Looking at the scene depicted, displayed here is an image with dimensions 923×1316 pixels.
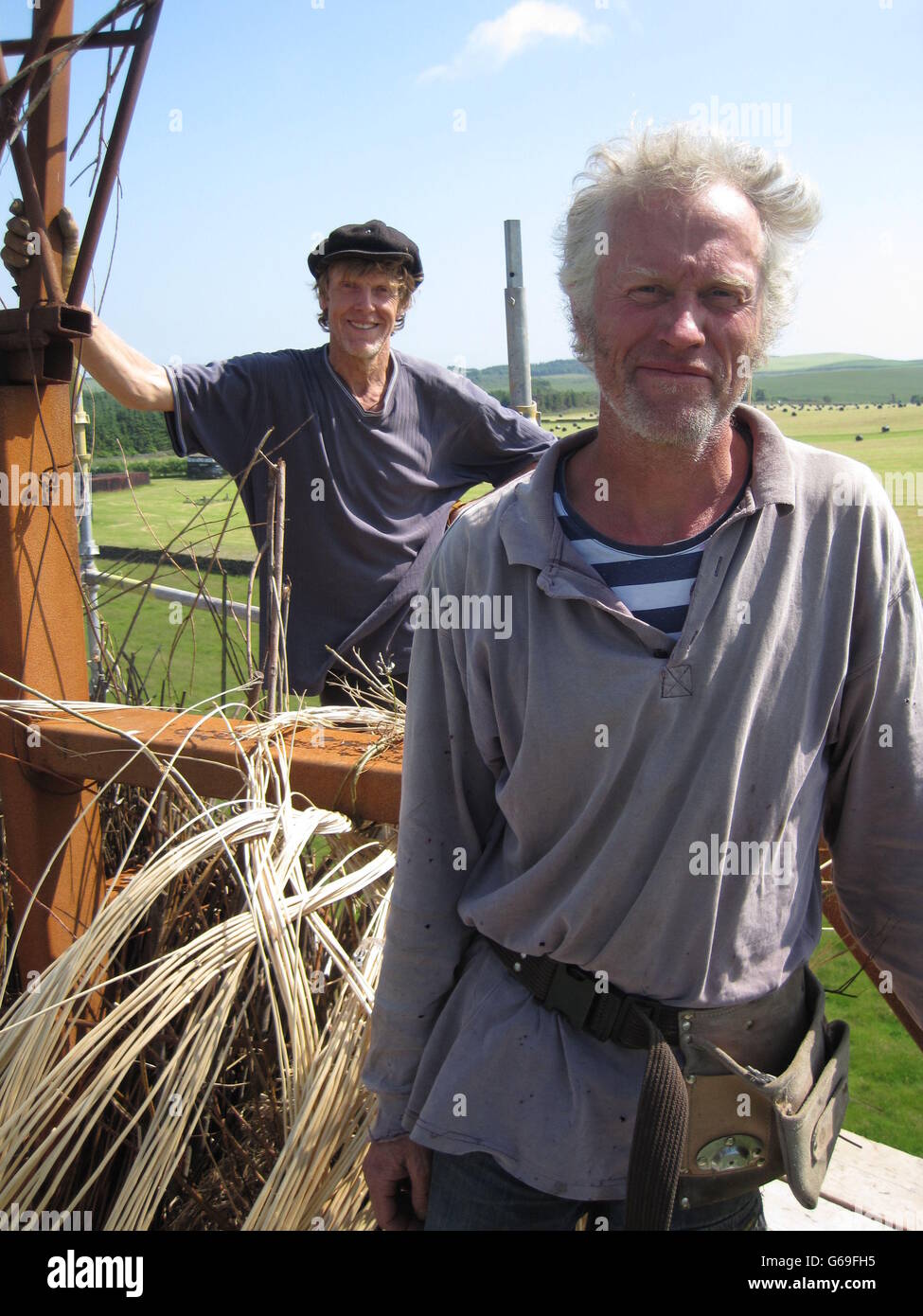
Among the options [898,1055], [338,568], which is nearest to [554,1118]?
[338,568]

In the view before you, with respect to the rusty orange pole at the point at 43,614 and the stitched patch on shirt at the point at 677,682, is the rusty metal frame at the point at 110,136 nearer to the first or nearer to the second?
the rusty orange pole at the point at 43,614

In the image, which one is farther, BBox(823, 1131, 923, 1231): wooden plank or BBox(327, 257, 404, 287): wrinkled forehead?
BBox(327, 257, 404, 287): wrinkled forehead

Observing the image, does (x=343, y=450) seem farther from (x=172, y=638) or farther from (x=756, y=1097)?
(x=172, y=638)

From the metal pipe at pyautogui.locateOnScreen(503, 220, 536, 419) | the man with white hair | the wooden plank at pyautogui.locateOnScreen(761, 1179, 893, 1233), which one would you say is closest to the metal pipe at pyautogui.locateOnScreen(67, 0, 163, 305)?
the man with white hair

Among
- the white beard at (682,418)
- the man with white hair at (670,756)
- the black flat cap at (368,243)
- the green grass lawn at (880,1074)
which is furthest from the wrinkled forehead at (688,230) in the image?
the green grass lawn at (880,1074)

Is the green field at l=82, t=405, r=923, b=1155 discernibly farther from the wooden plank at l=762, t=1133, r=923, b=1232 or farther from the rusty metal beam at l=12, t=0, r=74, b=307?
the rusty metal beam at l=12, t=0, r=74, b=307

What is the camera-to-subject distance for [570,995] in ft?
3.81

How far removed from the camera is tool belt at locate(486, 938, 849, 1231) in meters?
1.08

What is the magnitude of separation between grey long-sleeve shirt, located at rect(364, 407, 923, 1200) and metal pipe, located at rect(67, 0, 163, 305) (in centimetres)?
88

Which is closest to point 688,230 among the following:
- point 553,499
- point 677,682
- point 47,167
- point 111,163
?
point 553,499

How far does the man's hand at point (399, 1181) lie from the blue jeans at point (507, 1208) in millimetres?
41

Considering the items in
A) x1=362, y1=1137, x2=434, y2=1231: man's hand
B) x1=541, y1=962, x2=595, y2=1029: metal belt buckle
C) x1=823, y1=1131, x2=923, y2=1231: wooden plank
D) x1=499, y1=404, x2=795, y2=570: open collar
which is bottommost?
x1=823, y1=1131, x2=923, y2=1231: wooden plank

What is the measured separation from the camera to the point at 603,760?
1.12 metres

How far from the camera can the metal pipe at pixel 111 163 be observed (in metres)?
1.61
